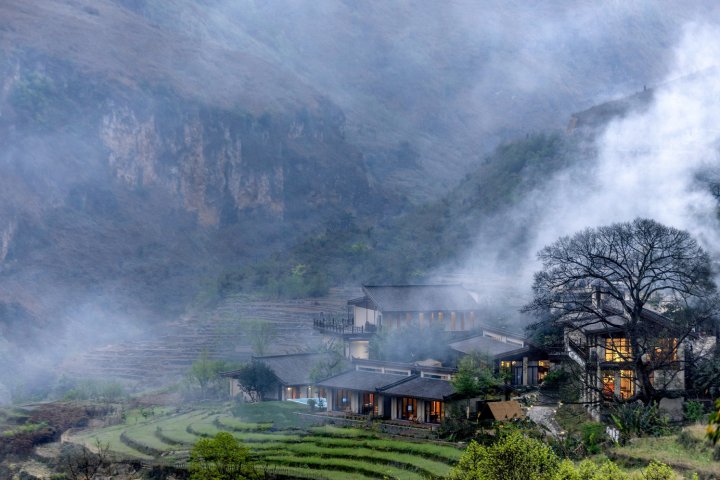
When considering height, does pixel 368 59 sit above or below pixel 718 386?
above

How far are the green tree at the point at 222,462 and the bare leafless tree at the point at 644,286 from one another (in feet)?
41.6

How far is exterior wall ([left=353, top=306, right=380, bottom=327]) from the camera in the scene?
179 feet

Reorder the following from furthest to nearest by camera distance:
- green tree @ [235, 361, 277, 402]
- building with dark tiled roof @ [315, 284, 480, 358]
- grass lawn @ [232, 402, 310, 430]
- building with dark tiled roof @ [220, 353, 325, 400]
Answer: building with dark tiled roof @ [315, 284, 480, 358] < building with dark tiled roof @ [220, 353, 325, 400] < green tree @ [235, 361, 277, 402] < grass lawn @ [232, 402, 310, 430]

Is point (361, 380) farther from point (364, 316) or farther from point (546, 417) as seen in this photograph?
point (364, 316)

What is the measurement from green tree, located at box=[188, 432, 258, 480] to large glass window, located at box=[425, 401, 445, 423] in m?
9.69

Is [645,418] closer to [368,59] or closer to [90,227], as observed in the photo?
[90,227]

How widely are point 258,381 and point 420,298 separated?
1183 cm

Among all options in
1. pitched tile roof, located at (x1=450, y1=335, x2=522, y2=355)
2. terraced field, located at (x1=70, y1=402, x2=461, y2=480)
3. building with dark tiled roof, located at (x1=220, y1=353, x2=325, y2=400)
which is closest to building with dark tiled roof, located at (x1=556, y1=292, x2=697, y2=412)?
pitched tile roof, located at (x1=450, y1=335, x2=522, y2=355)

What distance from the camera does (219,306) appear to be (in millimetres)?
83812

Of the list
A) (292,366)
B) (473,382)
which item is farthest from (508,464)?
(292,366)

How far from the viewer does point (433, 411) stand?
1538 inches

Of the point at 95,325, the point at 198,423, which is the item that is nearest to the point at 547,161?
the point at 198,423

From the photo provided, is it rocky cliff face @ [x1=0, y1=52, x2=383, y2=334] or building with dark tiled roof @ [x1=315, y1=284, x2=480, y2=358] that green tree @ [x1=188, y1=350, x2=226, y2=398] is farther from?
rocky cliff face @ [x1=0, y1=52, x2=383, y2=334]

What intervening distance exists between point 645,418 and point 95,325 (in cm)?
6879
